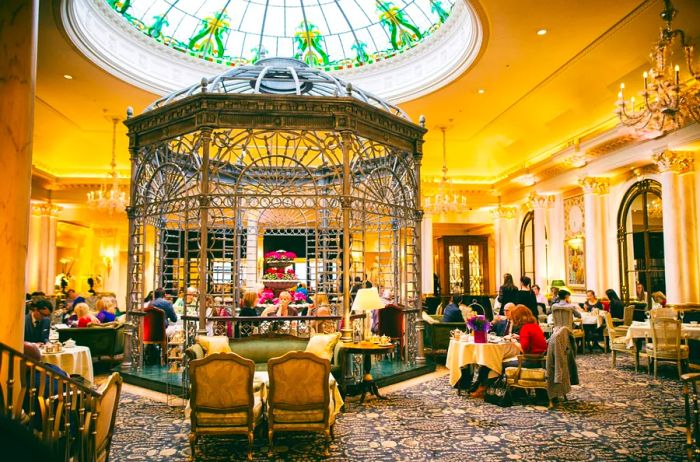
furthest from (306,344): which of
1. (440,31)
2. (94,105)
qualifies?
(94,105)

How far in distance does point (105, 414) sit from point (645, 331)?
845 cm

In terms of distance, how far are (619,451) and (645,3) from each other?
6.73 m

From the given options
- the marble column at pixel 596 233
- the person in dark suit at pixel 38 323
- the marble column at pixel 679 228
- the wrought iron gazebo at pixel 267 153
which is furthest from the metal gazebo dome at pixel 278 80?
the marble column at pixel 596 233

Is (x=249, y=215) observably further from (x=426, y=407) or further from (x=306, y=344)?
(x=426, y=407)

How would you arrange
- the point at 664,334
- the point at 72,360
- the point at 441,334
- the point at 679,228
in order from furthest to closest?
the point at 679,228, the point at 441,334, the point at 664,334, the point at 72,360

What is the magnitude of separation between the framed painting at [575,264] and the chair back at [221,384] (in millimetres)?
12125

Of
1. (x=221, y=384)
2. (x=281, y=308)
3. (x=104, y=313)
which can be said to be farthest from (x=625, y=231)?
(x=104, y=313)

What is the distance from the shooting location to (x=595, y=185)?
531 inches

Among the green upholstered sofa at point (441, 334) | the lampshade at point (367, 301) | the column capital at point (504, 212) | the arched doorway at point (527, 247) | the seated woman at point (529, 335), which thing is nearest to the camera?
the seated woman at point (529, 335)

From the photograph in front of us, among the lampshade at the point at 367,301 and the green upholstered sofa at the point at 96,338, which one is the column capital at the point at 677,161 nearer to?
the lampshade at the point at 367,301

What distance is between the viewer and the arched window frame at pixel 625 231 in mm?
12352

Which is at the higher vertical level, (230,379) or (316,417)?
(230,379)

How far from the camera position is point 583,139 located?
12.9 m

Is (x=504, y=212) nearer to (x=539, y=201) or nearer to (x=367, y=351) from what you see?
(x=539, y=201)
